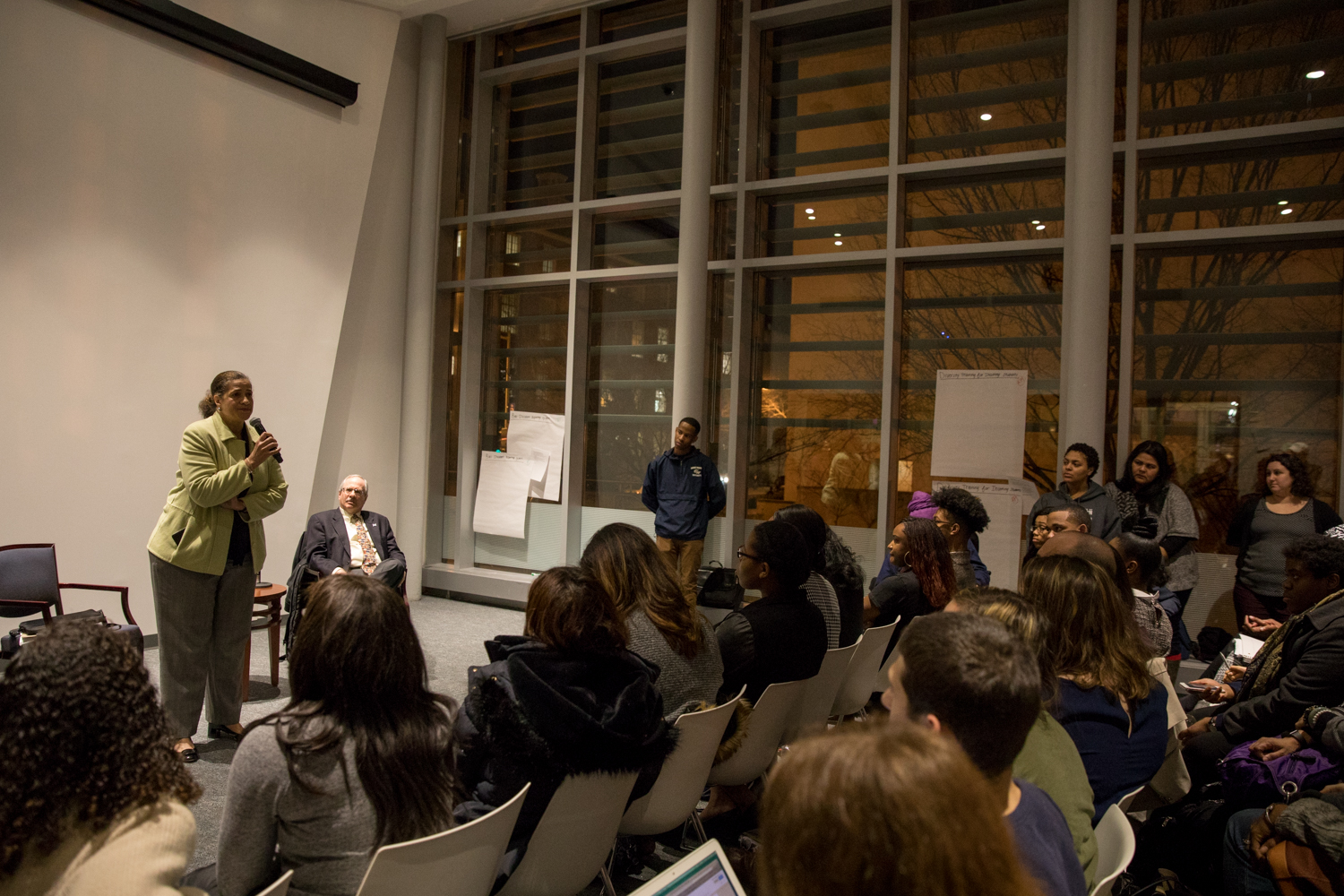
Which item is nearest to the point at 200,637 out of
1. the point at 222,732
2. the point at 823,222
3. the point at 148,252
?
the point at 222,732

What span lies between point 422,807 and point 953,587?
2.68 metres

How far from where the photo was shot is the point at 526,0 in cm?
739

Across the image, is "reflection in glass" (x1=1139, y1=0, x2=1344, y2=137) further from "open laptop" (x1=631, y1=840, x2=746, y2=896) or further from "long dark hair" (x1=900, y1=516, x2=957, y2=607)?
"open laptop" (x1=631, y1=840, x2=746, y2=896)

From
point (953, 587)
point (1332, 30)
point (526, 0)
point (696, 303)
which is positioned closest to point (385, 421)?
point (696, 303)

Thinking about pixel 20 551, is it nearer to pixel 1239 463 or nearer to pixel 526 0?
pixel 526 0

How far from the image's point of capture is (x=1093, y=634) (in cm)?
212

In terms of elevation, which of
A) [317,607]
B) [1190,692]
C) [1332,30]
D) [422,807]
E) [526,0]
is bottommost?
[1190,692]

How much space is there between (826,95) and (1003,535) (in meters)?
3.50

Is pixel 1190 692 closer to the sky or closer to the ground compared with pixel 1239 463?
closer to the ground

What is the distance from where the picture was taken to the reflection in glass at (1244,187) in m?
5.22

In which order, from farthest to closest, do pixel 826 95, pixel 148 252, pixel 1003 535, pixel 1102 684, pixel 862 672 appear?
pixel 826 95, pixel 1003 535, pixel 148 252, pixel 862 672, pixel 1102 684

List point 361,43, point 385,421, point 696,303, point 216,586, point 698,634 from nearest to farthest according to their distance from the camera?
point 698,634
point 216,586
point 696,303
point 361,43
point 385,421

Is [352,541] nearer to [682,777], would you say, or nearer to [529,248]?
[682,777]

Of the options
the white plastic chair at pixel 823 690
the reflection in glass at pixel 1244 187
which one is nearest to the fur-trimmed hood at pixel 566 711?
the white plastic chair at pixel 823 690
